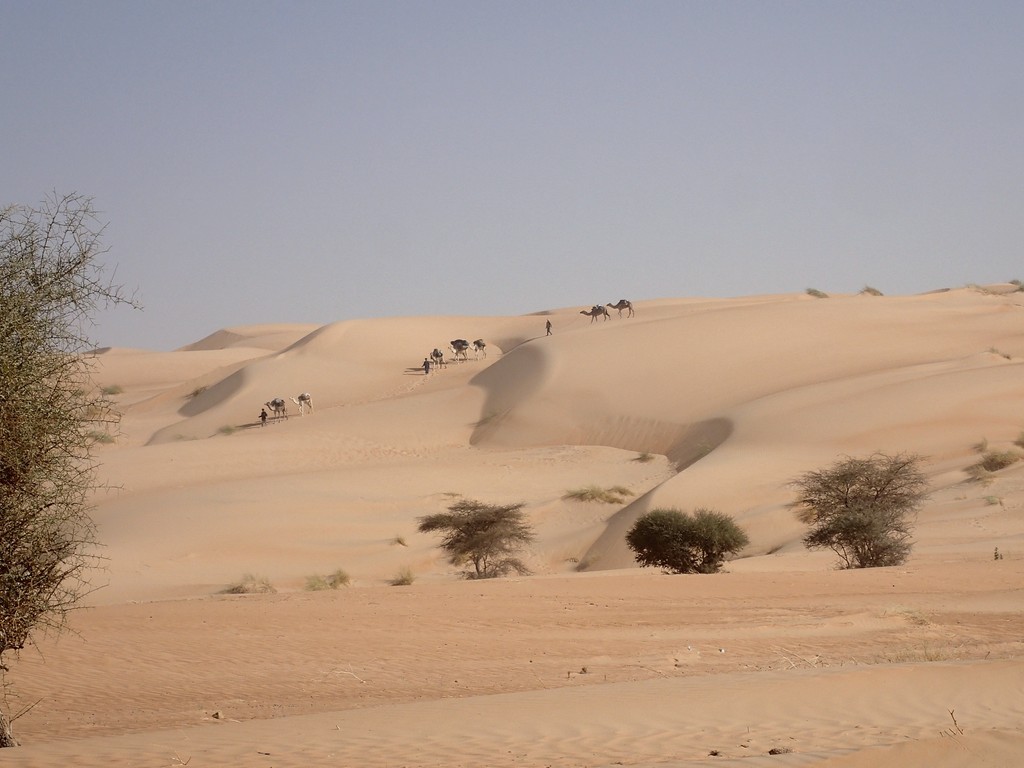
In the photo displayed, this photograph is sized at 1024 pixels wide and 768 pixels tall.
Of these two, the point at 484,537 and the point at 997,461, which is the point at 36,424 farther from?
the point at 997,461

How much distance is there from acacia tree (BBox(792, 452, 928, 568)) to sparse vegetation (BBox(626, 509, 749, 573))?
6.95 feet

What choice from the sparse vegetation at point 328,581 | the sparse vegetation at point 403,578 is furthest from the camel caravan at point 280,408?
the sparse vegetation at point 328,581

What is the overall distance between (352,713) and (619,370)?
1580 inches

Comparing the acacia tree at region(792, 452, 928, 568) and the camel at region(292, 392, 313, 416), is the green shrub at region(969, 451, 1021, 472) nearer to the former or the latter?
the acacia tree at region(792, 452, 928, 568)

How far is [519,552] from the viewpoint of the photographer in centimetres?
2841

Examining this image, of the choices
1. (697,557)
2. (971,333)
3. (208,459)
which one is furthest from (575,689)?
(971,333)

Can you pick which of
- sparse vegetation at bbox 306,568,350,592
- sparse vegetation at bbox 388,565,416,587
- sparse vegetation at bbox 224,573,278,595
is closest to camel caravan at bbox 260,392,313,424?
sparse vegetation at bbox 388,565,416,587

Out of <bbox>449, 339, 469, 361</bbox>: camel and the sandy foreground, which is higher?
<bbox>449, 339, 469, 361</bbox>: camel

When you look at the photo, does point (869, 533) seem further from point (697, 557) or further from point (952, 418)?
point (952, 418)

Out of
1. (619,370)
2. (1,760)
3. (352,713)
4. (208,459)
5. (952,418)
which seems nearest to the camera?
(1,760)

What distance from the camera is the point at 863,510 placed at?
2398 centimetres

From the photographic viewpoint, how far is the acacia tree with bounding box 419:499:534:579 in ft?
85.1

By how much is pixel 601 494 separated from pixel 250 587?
12606 millimetres

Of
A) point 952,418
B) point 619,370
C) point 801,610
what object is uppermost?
point 619,370
